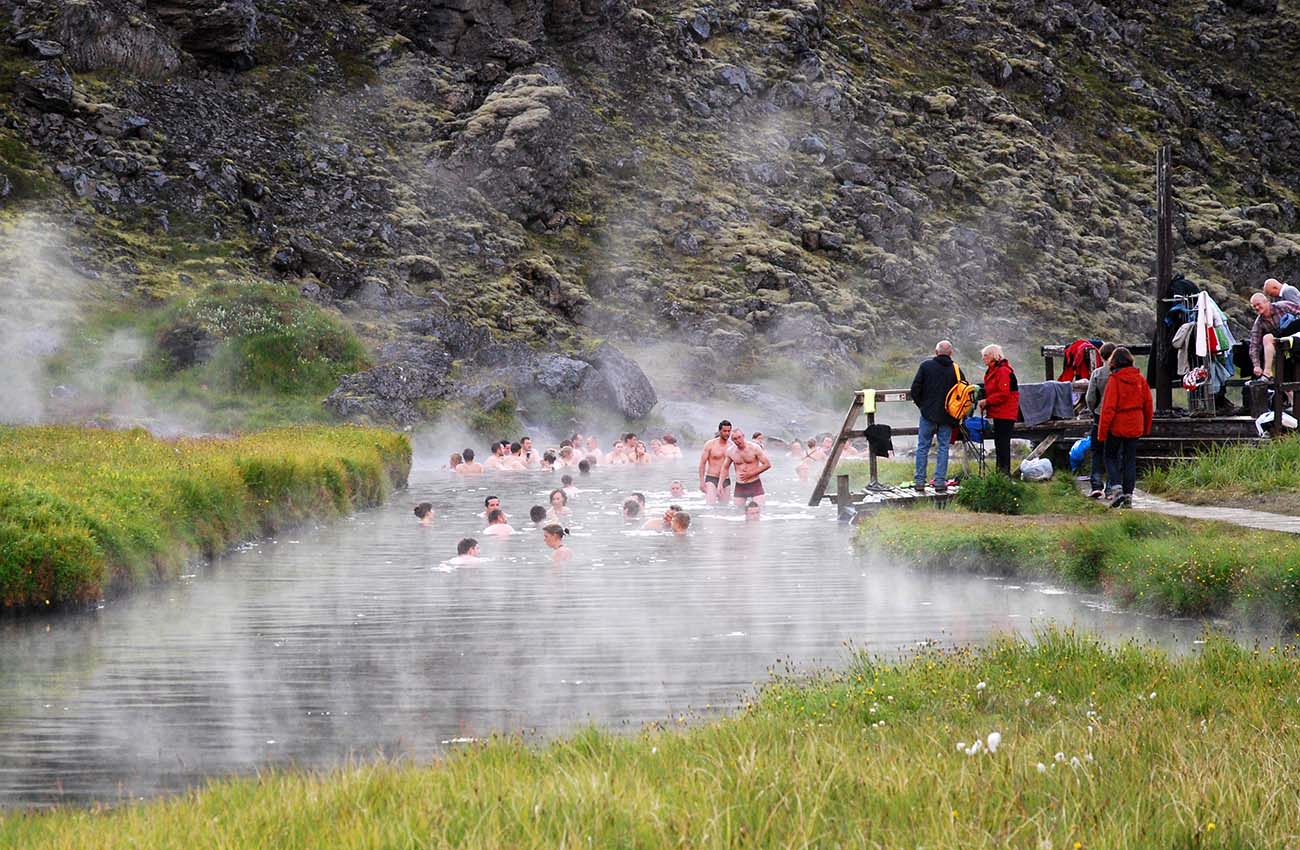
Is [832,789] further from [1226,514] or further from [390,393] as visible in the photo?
[390,393]

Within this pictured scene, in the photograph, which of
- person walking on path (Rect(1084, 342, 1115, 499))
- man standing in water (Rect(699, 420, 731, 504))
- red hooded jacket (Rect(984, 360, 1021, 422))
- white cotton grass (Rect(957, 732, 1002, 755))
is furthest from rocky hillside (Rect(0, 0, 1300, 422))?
white cotton grass (Rect(957, 732, 1002, 755))

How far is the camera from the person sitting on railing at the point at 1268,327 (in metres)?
22.8

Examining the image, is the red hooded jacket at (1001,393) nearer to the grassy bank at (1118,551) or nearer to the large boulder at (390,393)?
the grassy bank at (1118,551)

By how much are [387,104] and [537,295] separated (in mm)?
17463

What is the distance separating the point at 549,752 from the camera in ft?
26.0

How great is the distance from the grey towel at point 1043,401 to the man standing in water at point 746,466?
5.78m

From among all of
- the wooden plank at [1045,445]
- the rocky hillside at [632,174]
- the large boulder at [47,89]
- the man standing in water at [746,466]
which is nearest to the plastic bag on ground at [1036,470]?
the wooden plank at [1045,445]

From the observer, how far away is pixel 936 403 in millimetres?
21188

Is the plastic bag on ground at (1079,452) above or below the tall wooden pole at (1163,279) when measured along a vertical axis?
below

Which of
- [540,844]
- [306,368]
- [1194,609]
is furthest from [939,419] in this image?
[306,368]

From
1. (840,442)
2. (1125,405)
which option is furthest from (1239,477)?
(840,442)

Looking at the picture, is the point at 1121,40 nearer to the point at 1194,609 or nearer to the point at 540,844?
the point at 1194,609

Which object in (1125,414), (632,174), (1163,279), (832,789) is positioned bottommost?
(832,789)

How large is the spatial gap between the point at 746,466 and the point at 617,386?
20.4 m
